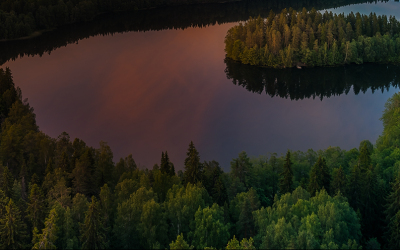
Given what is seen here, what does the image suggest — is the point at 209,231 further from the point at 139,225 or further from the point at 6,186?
the point at 6,186

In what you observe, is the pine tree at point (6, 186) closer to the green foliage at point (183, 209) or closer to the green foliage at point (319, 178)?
the green foliage at point (183, 209)

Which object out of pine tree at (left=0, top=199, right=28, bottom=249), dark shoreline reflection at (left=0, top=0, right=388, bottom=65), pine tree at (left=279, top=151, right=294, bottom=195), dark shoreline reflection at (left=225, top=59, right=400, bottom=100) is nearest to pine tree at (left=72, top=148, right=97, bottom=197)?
pine tree at (left=0, top=199, right=28, bottom=249)

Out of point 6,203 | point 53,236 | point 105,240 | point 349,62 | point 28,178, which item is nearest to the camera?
point 53,236

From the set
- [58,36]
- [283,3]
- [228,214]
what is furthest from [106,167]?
[283,3]

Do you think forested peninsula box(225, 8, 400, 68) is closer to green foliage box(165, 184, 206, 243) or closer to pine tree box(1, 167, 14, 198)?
green foliage box(165, 184, 206, 243)

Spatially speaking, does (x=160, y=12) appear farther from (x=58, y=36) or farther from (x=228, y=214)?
(x=228, y=214)

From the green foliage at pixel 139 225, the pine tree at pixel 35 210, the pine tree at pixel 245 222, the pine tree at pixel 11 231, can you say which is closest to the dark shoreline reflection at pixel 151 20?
the pine tree at pixel 35 210
